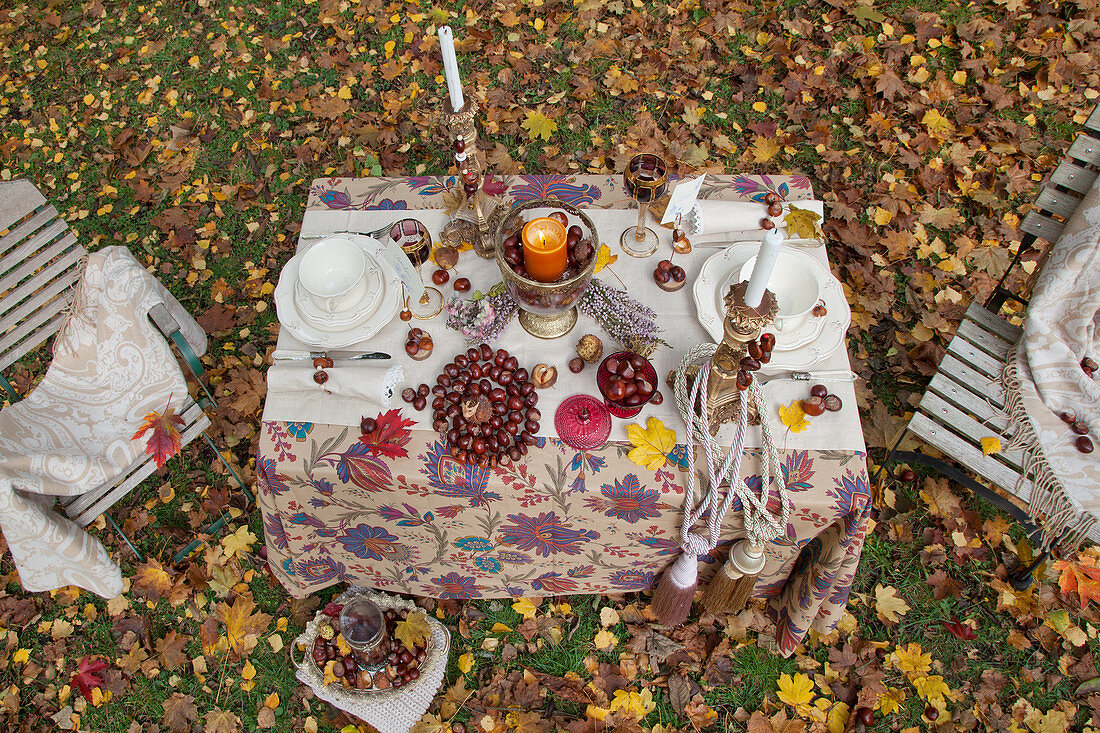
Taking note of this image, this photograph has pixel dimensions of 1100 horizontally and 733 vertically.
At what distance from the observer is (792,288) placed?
2066mm

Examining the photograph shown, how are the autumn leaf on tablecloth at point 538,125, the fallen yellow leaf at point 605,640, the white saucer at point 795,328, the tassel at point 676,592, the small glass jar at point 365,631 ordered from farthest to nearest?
the autumn leaf on tablecloth at point 538,125, the fallen yellow leaf at point 605,640, the small glass jar at point 365,631, the tassel at point 676,592, the white saucer at point 795,328

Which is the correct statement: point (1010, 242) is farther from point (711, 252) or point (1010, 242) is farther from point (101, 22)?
point (101, 22)

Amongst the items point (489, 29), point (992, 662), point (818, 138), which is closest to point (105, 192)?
point (489, 29)

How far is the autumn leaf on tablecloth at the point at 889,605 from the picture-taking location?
2721 millimetres

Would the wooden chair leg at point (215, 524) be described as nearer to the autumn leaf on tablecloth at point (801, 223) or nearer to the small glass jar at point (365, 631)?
the small glass jar at point (365, 631)

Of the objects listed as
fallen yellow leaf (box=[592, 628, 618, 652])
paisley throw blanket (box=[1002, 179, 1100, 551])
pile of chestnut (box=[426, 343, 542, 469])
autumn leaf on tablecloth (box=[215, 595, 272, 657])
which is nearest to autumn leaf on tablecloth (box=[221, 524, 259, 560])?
autumn leaf on tablecloth (box=[215, 595, 272, 657])

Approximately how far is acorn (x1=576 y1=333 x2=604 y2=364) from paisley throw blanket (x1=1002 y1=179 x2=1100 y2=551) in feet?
5.13

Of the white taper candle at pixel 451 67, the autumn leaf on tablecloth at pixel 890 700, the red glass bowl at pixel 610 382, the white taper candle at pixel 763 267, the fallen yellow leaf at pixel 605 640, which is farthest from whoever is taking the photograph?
the fallen yellow leaf at pixel 605 640

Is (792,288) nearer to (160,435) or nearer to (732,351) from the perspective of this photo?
(732,351)

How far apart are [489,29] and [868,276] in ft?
10.5

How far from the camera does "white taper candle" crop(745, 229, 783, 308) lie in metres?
1.29

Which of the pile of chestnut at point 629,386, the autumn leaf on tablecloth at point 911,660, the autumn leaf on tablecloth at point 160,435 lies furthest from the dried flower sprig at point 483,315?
the autumn leaf on tablecloth at point 911,660

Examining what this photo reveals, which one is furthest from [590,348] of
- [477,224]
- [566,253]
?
[477,224]

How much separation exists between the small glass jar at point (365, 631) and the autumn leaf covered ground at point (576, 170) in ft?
1.10
